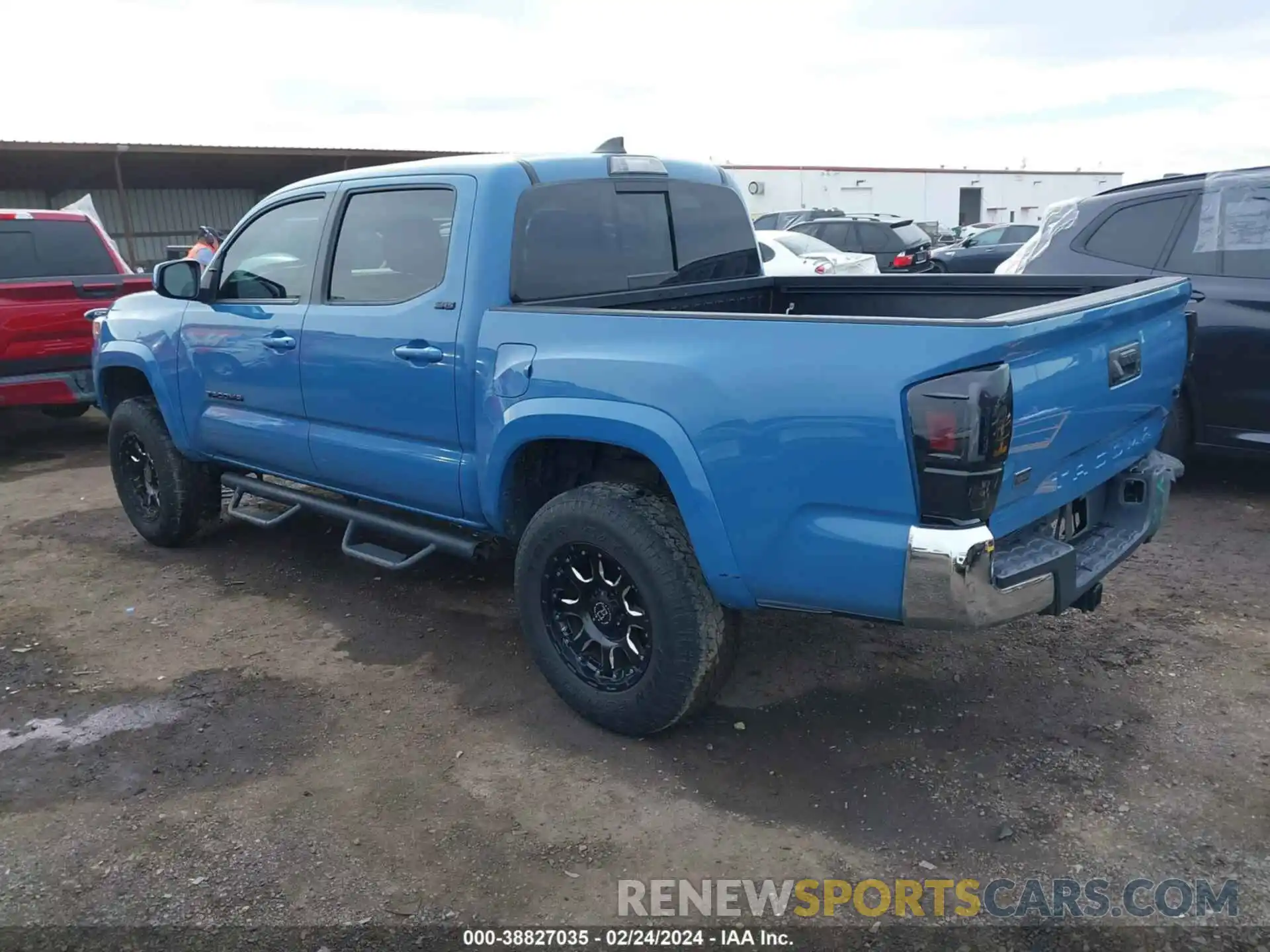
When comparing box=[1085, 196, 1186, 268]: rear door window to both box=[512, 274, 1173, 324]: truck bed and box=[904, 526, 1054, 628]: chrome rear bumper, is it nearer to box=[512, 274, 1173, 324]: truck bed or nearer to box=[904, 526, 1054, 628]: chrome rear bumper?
box=[512, 274, 1173, 324]: truck bed

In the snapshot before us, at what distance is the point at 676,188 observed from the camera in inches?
176

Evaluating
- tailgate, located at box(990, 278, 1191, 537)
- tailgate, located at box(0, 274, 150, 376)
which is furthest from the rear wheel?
tailgate, located at box(0, 274, 150, 376)

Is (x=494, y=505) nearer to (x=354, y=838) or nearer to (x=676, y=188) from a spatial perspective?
(x=354, y=838)

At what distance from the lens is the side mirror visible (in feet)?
16.4

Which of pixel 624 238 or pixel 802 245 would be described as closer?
pixel 624 238

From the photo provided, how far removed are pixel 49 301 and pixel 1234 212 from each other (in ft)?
27.3

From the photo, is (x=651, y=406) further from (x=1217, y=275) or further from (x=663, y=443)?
(x=1217, y=275)

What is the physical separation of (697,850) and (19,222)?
8.41 metres

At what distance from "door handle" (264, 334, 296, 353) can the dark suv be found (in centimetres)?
458

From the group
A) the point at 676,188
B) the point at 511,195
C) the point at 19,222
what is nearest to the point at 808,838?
the point at 511,195

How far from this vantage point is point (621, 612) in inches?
137

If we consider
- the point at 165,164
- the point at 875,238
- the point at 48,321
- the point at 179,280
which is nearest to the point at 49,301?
the point at 48,321

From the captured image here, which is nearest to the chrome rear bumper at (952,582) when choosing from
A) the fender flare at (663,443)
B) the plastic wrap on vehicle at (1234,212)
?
the fender flare at (663,443)

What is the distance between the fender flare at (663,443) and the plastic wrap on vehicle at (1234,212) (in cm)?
421
